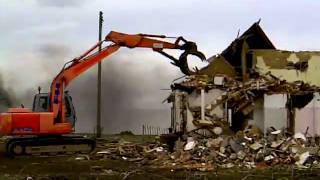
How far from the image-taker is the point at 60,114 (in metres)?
24.4

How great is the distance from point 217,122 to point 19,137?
846 centimetres

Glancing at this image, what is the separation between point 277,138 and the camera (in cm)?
2425

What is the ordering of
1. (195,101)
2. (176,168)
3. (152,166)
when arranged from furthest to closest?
1. (195,101)
2. (152,166)
3. (176,168)

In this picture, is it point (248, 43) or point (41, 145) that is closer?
point (41, 145)

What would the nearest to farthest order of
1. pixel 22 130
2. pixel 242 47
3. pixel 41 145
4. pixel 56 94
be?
1. pixel 22 130
2. pixel 56 94
3. pixel 41 145
4. pixel 242 47

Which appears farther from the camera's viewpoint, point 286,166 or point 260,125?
point 260,125

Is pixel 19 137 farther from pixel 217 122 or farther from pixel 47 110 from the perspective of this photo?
pixel 217 122

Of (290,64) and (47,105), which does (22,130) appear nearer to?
(47,105)

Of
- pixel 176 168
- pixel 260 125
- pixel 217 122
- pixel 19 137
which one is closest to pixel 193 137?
pixel 217 122

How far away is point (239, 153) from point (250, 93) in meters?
3.51

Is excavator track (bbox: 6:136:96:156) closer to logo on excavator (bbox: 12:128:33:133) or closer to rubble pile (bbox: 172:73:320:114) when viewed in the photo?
logo on excavator (bbox: 12:128:33:133)

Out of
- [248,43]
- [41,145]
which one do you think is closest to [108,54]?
[41,145]

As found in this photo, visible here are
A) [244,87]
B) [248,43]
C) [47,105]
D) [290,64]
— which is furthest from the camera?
[248,43]

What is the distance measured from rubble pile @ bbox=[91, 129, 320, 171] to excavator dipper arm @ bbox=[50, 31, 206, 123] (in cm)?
299
